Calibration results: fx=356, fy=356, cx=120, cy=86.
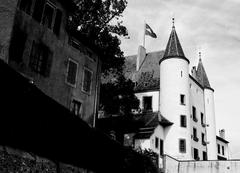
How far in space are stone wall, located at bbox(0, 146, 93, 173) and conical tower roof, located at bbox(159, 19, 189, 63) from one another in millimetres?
28887

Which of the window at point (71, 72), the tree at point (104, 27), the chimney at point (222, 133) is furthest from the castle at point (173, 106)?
the chimney at point (222, 133)

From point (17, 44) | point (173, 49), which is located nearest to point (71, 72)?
point (17, 44)

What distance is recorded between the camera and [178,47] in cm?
4316

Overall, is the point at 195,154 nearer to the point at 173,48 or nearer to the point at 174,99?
the point at 174,99

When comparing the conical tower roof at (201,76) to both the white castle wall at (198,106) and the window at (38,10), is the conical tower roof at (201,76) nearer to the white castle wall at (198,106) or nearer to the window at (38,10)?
the white castle wall at (198,106)

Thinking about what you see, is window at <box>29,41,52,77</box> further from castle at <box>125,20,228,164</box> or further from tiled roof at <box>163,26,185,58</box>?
tiled roof at <box>163,26,185,58</box>

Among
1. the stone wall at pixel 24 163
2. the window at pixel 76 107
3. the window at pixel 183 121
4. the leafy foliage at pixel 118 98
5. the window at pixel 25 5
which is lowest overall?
the stone wall at pixel 24 163

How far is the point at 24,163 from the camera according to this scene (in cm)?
1312

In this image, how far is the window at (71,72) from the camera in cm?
2509

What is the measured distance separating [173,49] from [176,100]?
21.6ft

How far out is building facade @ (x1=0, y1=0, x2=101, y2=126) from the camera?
20.1 metres

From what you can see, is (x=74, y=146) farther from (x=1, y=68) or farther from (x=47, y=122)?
(x=1, y=68)

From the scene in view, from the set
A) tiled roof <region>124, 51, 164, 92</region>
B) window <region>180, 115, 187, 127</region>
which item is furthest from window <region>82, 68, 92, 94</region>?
tiled roof <region>124, 51, 164, 92</region>

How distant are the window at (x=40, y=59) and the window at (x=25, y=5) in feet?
6.68
